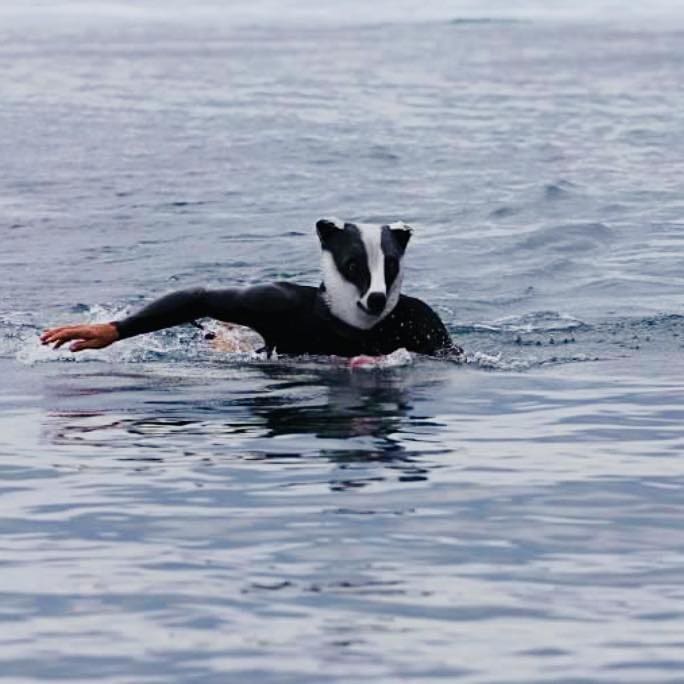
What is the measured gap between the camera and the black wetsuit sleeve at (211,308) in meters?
12.4

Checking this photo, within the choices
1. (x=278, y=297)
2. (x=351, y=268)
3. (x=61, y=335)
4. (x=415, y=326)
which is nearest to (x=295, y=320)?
(x=278, y=297)

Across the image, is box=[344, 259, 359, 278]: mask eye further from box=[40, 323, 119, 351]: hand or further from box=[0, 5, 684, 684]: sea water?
box=[40, 323, 119, 351]: hand

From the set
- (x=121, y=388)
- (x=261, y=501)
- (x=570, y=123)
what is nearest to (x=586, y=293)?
(x=121, y=388)

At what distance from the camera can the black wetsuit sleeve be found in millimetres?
12430

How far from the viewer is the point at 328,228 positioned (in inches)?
495

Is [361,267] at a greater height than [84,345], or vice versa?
[361,267]

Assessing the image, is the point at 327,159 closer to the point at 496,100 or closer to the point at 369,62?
the point at 496,100

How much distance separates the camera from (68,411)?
461 inches

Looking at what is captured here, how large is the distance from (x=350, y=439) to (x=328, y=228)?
208 centimetres

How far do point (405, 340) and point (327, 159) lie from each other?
1653cm

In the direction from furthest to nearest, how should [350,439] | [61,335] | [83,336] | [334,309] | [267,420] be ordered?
[334,309]
[83,336]
[61,335]
[267,420]
[350,439]

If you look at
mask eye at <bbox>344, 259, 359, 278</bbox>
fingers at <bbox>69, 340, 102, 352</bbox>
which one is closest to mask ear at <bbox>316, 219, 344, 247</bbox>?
mask eye at <bbox>344, 259, 359, 278</bbox>

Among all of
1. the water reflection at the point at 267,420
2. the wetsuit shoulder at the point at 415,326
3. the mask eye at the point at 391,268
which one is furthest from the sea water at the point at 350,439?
the mask eye at the point at 391,268

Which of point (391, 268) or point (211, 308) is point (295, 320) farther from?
point (391, 268)
